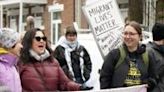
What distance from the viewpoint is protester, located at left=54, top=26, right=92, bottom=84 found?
916cm

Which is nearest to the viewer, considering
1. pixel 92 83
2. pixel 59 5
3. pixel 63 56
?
pixel 63 56

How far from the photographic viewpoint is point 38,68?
6.15 meters

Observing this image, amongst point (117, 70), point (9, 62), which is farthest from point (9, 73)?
point (117, 70)

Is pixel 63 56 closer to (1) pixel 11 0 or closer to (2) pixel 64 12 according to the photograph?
(2) pixel 64 12

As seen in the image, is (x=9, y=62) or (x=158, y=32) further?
A: (x=158, y=32)

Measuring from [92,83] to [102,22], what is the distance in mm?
1363

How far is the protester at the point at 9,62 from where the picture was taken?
5.50 meters

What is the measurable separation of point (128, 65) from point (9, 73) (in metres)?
1.45

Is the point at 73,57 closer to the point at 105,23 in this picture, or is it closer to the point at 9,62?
the point at 105,23

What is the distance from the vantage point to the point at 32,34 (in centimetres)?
632

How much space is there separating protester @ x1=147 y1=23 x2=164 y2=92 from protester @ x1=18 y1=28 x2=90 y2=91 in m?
0.99

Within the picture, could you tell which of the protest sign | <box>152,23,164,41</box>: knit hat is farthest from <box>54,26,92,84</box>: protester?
the protest sign

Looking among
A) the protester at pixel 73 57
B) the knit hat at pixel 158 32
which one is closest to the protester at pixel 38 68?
the knit hat at pixel 158 32

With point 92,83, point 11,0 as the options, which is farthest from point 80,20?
point 92,83
